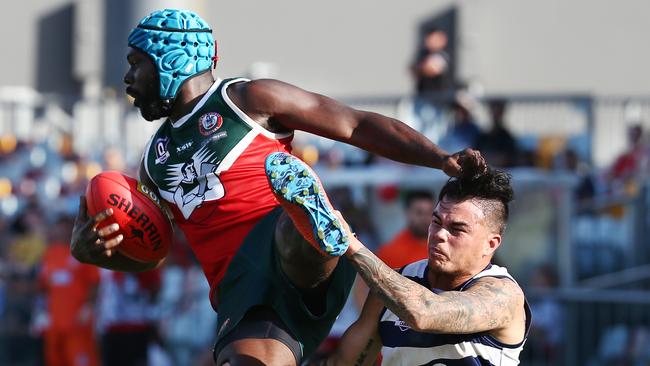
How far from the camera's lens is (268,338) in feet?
15.8

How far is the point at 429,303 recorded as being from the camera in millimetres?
4371

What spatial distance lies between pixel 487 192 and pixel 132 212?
5.04 ft

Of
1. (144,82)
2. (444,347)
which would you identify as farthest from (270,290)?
(144,82)

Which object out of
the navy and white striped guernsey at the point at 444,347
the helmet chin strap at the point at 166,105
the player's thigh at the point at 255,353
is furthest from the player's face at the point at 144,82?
Result: the navy and white striped guernsey at the point at 444,347

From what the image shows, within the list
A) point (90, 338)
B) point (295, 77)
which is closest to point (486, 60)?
point (295, 77)

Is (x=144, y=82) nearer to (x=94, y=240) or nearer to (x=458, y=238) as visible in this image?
(x=94, y=240)

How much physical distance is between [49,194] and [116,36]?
3362 millimetres

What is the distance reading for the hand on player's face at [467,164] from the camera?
4.68m

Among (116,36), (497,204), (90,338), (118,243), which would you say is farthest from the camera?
(116,36)

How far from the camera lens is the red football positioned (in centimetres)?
525

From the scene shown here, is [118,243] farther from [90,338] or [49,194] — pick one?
[49,194]

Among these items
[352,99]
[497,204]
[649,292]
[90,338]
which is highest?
[497,204]

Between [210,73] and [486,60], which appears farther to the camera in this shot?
[486,60]

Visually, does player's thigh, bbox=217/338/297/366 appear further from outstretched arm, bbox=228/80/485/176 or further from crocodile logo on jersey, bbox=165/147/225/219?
outstretched arm, bbox=228/80/485/176
